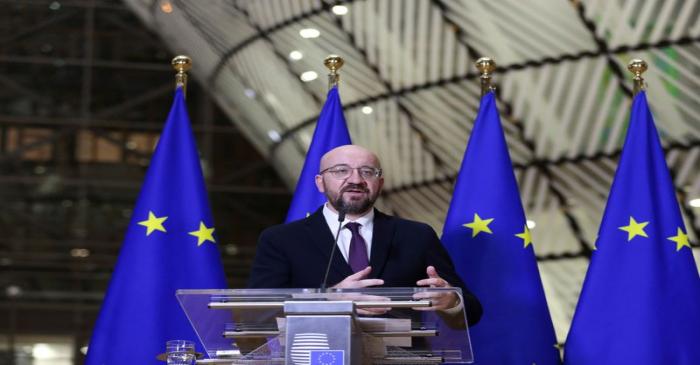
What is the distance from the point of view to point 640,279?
6.16 meters

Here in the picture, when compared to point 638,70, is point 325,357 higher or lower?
lower

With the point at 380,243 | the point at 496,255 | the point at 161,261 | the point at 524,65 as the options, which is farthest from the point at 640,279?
the point at 524,65

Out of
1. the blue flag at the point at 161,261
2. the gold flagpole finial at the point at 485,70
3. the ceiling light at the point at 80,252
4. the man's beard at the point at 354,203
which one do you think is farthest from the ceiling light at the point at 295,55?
the ceiling light at the point at 80,252

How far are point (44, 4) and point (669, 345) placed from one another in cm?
1776

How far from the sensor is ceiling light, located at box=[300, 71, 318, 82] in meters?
10.9

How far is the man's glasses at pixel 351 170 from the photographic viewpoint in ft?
15.3

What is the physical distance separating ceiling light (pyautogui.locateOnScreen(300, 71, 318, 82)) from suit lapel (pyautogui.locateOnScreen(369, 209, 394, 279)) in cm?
603

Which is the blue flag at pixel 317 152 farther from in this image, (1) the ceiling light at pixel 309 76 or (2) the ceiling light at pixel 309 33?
(1) the ceiling light at pixel 309 76

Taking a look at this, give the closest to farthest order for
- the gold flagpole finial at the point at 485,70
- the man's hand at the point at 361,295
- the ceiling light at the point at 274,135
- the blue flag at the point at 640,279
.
Result: the man's hand at the point at 361,295 < the blue flag at the point at 640,279 < the gold flagpole finial at the point at 485,70 < the ceiling light at the point at 274,135

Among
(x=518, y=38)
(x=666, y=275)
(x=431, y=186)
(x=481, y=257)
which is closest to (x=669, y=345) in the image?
(x=666, y=275)

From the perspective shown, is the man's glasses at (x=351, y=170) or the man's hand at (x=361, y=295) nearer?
the man's hand at (x=361, y=295)

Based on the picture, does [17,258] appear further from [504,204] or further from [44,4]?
[504,204]

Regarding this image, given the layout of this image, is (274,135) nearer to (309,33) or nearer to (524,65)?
(309,33)

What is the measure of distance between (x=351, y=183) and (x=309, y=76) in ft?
20.9
